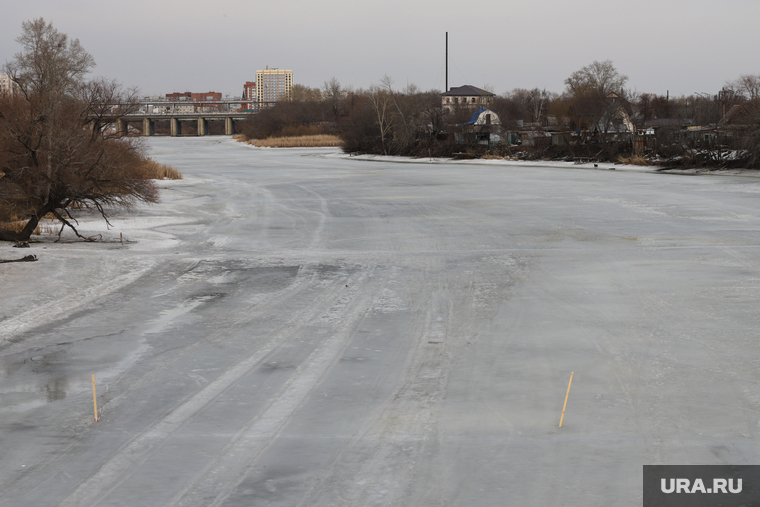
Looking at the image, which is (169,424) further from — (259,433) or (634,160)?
(634,160)

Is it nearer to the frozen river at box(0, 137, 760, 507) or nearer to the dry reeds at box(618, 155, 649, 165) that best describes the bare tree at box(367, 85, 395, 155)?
the dry reeds at box(618, 155, 649, 165)

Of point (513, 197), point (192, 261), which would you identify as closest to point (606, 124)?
point (513, 197)

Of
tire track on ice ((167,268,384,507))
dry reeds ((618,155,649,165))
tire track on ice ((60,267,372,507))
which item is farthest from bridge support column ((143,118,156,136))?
tire track on ice ((167,268,384,507))

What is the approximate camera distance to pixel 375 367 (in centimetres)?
780

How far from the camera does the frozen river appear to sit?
5305mm

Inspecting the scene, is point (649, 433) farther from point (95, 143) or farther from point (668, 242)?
point (95, 143)

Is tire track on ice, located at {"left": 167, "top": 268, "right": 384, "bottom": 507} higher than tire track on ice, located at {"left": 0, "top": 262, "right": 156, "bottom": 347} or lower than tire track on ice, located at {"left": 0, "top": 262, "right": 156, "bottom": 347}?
lower

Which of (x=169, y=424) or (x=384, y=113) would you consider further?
(x=384, y=113)

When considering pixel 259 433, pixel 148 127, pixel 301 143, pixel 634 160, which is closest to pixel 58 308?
pixel 259 433

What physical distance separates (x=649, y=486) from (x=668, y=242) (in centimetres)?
1191

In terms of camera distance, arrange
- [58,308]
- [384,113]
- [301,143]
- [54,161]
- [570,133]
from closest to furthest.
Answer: [58,308] < [54,161] < [570,133] < [384,113] < [301,143]

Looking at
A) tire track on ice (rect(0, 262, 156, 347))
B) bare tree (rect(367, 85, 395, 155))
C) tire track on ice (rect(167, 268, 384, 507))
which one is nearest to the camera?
tire track on ice (rect(167, 268, 384, 507))

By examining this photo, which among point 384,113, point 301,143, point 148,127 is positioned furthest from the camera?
point 148,127

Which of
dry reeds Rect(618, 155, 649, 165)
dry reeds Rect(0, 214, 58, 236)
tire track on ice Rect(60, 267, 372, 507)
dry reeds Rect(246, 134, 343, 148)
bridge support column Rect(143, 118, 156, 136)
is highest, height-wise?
bridge support column Rect(143, 118, 156, 136)
